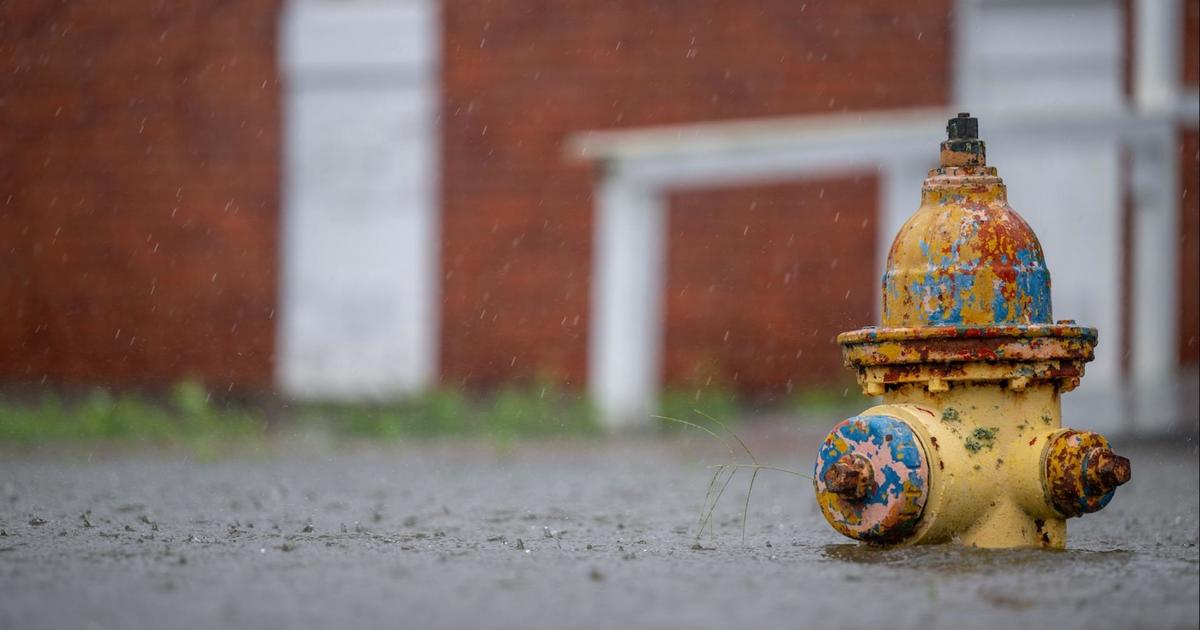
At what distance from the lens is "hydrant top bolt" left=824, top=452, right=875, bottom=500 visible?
2777 millimetres

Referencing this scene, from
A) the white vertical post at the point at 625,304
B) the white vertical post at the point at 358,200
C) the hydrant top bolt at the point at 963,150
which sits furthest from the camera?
the white vertical post at the point at 358,200

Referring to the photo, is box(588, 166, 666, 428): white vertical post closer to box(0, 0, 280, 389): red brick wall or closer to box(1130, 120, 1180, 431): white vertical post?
box(1130, 120, 1180, 431): white vertical post

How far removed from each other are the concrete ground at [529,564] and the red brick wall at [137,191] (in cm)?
509

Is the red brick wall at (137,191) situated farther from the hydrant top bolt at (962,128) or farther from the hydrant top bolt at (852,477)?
the hydrant top bolt at (852,477)

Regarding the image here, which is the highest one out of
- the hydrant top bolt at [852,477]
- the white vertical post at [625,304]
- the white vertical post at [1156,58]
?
the white vertical post at [1156,58]

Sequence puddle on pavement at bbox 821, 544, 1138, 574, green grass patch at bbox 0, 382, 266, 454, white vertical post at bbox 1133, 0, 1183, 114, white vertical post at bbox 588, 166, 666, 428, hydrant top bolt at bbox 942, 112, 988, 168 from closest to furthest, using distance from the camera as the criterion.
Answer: puddle on pavement at bbox 821, 544, 1138, 574, hydrant top bolt at bbox 942, 112, 988, 168, white vertical post at bbox 1133, 0, 1183, 114, green grass patch at bbox 0, 382, 266, 454, white vertical post at bbox 588, 166, 666, 428

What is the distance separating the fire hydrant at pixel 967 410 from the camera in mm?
2779

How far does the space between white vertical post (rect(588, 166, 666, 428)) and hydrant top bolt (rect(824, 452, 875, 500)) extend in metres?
4.77

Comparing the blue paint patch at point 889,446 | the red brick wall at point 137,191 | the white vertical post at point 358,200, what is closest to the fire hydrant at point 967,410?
the blue paint patch at point 889,446

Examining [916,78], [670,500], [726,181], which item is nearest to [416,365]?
[726,181]

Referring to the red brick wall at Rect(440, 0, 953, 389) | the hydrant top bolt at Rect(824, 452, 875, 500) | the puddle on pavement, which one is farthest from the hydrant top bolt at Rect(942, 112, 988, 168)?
the red brick wall at Rect(440, 0, 953, 389)

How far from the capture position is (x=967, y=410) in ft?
9.47

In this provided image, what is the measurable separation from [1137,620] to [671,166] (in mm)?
5487

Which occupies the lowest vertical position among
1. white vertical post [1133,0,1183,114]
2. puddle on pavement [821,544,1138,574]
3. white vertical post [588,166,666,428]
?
puddle on pavement [821,544,1138,574]
